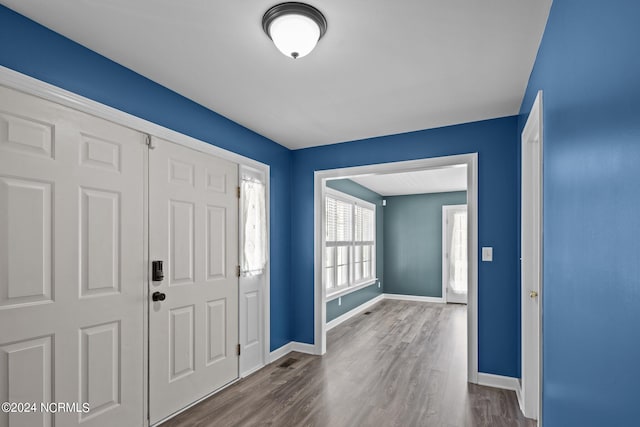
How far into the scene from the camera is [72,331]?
77.5 inches

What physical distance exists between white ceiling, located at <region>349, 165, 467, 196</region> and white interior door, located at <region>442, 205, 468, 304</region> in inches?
24.8

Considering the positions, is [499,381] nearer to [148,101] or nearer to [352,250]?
[352,250]

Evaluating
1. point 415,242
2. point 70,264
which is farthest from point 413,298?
point 70,264

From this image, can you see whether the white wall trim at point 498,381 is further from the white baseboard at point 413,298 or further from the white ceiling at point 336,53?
the white baseboard at point 413,298

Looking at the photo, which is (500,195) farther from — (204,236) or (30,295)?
(30,295)

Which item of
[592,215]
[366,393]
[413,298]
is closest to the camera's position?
[592,215]

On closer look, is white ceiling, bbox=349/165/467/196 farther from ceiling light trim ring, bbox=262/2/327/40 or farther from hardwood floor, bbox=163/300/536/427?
ceiling light trim ring, bbox=262/2/327/40

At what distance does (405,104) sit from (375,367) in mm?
2754

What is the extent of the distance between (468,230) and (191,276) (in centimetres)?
264

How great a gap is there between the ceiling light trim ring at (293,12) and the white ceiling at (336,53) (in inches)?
1.3

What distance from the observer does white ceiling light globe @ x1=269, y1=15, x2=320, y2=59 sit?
1.76 meters

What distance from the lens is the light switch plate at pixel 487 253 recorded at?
10.8 feet

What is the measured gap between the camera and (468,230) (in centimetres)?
339

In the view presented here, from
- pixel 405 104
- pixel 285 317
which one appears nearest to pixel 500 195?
pixel 405 104
